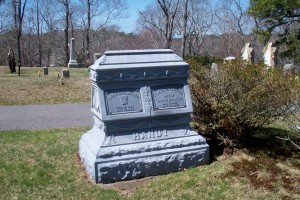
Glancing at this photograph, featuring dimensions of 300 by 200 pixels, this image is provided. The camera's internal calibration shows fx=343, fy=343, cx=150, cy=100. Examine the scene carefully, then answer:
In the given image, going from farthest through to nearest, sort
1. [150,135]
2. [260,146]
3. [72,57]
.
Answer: [72,57], [260,146], [150,135]

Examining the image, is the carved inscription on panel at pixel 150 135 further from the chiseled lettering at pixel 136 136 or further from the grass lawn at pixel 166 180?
the grass lawn at pixel 166 180

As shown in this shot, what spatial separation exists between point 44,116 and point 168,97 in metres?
5.64

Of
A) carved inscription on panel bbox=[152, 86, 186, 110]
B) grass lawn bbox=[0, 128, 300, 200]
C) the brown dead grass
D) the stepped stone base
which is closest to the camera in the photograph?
grass lawn bbox=[0, 128, 300, 200]

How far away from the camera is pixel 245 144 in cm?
625

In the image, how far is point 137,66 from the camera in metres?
5.12

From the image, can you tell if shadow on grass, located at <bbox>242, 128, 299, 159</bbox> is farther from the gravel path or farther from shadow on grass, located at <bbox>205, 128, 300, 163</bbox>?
the gravel path

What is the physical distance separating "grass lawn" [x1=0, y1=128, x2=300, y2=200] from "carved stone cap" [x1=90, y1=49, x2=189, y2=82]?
5.01ft

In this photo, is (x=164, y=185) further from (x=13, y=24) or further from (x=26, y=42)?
(x=26, y=42)

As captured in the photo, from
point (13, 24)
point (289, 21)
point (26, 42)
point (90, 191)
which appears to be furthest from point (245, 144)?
point (26, 42)

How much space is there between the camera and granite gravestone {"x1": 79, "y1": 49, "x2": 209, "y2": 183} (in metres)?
4.96

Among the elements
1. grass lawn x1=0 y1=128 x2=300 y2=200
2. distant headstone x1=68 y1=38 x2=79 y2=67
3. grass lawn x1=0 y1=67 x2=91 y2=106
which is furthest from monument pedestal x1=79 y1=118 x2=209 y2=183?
distant headstone x1=68 y1=38 x2=79 y2=67

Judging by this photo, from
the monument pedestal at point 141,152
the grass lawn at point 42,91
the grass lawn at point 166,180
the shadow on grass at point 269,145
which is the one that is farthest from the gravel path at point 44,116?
the shadow on grass at point 269,145

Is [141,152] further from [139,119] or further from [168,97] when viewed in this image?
[168,97]

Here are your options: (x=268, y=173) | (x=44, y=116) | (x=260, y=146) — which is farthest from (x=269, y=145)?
(x=44, y=116)
